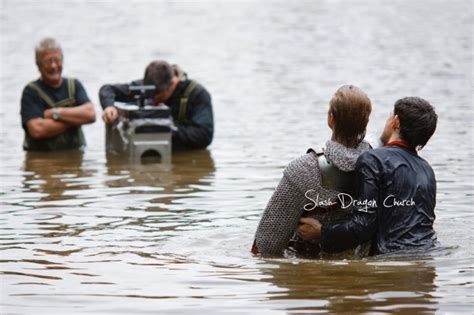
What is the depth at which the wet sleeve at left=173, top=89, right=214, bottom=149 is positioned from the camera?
1545 cm

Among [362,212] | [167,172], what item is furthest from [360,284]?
[167,172]

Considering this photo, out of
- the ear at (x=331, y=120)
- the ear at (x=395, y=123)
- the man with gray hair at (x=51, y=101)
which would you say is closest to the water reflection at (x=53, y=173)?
the man with gray hair at (x=51, y=101)

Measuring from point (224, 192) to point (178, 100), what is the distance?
2.37 m

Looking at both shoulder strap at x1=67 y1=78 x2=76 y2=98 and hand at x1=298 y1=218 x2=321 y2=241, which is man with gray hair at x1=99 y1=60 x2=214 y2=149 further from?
hand at x1=298 y1=218 x2=321 y2=241

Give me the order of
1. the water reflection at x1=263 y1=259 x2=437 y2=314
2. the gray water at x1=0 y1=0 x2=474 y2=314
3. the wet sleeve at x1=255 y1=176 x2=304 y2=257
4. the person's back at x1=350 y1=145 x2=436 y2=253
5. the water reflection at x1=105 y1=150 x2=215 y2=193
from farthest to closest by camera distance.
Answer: the water reflection at x1=105 y1=150 x2=215 y2=193 < the wet sleeve at x1=255 y1=176 x2=304 y2=257 < the person's back at x1=350 y1=145 x2=436 y2=253 < the gray water at x1=0 y1=0 x2=474 y2=314 < the water reflection at x1=263 y1=259 x2=437 y2=314

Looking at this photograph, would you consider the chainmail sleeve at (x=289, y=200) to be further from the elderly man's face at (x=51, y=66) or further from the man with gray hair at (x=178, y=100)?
the elderly man's face at (x=51, y=66)

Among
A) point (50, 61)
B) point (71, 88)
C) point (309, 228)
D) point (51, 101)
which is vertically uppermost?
point (50, 61)

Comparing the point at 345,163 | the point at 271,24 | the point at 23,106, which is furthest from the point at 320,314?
the point at 271,24

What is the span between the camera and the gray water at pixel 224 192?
28.7 feet

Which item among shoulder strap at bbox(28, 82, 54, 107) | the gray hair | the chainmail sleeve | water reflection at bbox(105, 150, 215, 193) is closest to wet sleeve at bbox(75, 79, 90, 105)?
shoulder strap at bbox(28, 82, 54, 107)

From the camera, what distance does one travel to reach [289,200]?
30.0 feet

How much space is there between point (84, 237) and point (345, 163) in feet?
9.10

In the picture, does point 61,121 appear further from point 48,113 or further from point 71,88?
point 71,88

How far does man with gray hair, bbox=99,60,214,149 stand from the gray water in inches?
10.9
